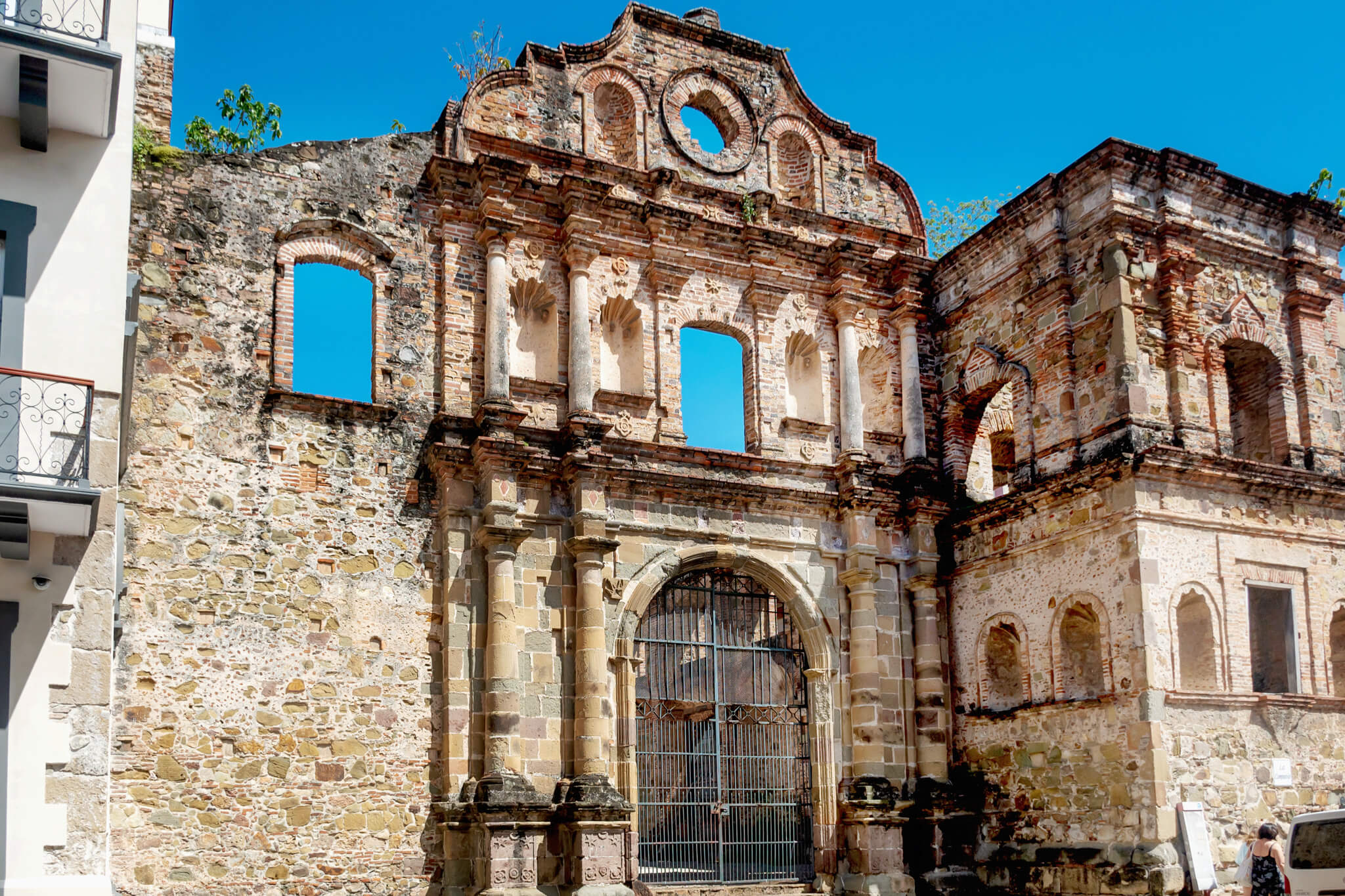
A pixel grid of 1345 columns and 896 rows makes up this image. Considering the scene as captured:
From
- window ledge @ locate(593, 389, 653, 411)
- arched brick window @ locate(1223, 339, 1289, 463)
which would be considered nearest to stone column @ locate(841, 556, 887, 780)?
window ledge @ locate(593, 389, 653, 411)

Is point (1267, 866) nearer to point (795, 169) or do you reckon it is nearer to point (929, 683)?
point (929, 683)

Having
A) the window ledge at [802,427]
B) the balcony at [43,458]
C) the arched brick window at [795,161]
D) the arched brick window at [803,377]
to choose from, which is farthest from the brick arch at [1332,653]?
the balcony at [43,458]

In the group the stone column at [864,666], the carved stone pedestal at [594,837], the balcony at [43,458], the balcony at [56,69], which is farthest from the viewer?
the stone column at [864,666]

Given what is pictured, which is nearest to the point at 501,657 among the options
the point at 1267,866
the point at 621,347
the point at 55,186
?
the point at 621,347

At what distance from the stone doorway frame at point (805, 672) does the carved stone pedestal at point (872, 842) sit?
18cm

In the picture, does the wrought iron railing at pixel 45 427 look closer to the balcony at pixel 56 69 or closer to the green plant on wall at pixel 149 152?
the balcony at pixel 56 69

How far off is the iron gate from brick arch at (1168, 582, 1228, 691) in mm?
4339

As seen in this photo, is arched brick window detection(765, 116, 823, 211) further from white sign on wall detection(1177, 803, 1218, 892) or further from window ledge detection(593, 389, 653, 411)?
white sign on wall detection(1177, 803, 1218, 892)

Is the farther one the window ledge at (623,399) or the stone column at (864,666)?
the stone column at (864,666)

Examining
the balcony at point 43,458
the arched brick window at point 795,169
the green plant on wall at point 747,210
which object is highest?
the arched brick window at point 795,169

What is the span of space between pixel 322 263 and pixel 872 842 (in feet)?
29.7

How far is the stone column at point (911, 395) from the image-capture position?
1748 cm

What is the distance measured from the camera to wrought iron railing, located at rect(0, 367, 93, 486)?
29.3ft

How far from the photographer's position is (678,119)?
58.1 feet
